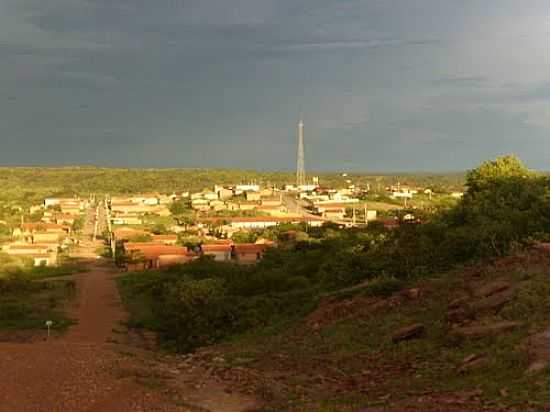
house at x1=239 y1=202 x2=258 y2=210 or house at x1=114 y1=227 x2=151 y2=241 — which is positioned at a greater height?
house at x1=239 y1=202 x2=258 y2=210

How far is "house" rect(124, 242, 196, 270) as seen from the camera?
2057 inches

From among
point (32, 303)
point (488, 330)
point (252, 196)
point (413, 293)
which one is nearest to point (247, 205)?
point (252, 196)

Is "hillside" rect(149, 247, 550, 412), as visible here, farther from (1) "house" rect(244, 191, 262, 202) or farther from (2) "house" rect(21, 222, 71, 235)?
(1) "house" rect(244, 191, 262, 202)

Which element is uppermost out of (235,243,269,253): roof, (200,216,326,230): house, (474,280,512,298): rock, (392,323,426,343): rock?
(474,280,512,298): rock

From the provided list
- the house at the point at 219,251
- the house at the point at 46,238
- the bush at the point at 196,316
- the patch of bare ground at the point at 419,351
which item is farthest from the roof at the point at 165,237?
the patch of bare ground at the point at 419,351

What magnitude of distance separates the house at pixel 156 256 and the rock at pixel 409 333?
122ft

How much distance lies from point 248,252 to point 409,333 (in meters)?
41.2

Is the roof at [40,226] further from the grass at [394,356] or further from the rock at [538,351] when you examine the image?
the rock at [538,351]

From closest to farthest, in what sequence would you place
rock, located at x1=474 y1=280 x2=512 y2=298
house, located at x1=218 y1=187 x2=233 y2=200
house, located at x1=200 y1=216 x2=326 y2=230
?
rock, located at x1=474 y1=280 x2=512 y2=298 < house, located at x1=200 y1=216 x2=326 y2=230 < house, located at x1=218 y1=187 x2=233 y2=200

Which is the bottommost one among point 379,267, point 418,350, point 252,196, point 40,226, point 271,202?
point 40,226

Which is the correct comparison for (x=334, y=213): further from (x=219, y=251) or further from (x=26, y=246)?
(x=26, y=246)

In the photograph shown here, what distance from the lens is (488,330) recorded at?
1199cm

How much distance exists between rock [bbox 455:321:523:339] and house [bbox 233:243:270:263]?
133ft

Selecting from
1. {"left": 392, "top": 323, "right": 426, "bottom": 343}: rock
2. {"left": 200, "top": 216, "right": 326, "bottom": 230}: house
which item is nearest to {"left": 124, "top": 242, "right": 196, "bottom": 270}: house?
{"left": 200, "top": 216, "right": 326, "bottom": 230}: house
